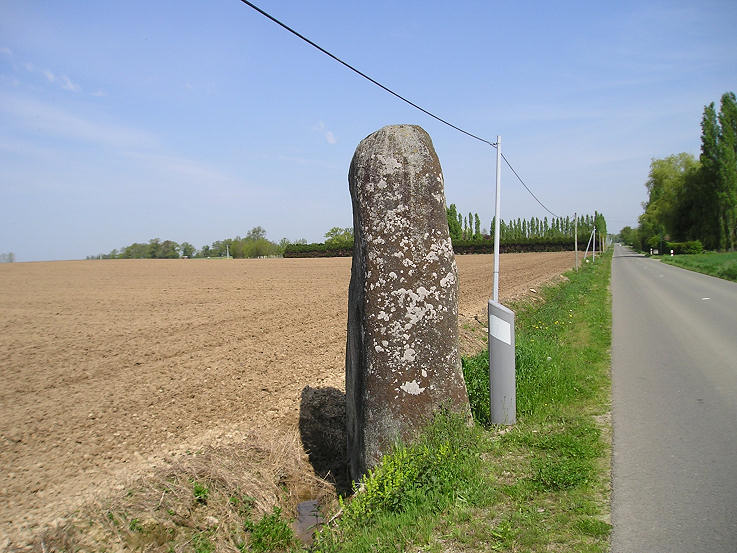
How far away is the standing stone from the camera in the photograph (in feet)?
15.4

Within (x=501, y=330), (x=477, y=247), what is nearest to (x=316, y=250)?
(x=477, y=247)

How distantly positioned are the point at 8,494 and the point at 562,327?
32.1 ft

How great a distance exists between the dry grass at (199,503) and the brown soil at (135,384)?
0.33 metres

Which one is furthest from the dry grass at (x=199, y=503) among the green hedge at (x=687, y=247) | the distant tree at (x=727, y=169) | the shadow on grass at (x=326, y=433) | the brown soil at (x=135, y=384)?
the green hedge at (x=687, y=247)

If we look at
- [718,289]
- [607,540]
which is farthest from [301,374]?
[718,289]

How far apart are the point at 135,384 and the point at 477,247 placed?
292 ft

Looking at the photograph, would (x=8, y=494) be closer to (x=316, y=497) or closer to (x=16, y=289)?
(x=316, y=497)

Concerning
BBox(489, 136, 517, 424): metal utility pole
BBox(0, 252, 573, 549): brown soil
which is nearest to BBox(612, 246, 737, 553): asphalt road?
BBox(489, 136, 517, 424): metal utility pole

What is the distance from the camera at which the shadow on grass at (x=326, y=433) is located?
6094 millimetres

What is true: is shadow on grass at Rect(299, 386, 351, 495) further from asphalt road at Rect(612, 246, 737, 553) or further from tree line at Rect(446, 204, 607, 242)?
tree line at Rect(446, 204, 607, 242)

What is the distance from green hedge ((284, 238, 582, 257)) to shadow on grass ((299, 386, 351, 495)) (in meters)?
77.7

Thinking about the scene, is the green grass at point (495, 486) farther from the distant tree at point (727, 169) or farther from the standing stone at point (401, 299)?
the distant tree at point (727, 169)

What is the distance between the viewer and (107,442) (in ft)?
19.6

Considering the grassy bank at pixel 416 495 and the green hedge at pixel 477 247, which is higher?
the green hedge at pixel 477 247
